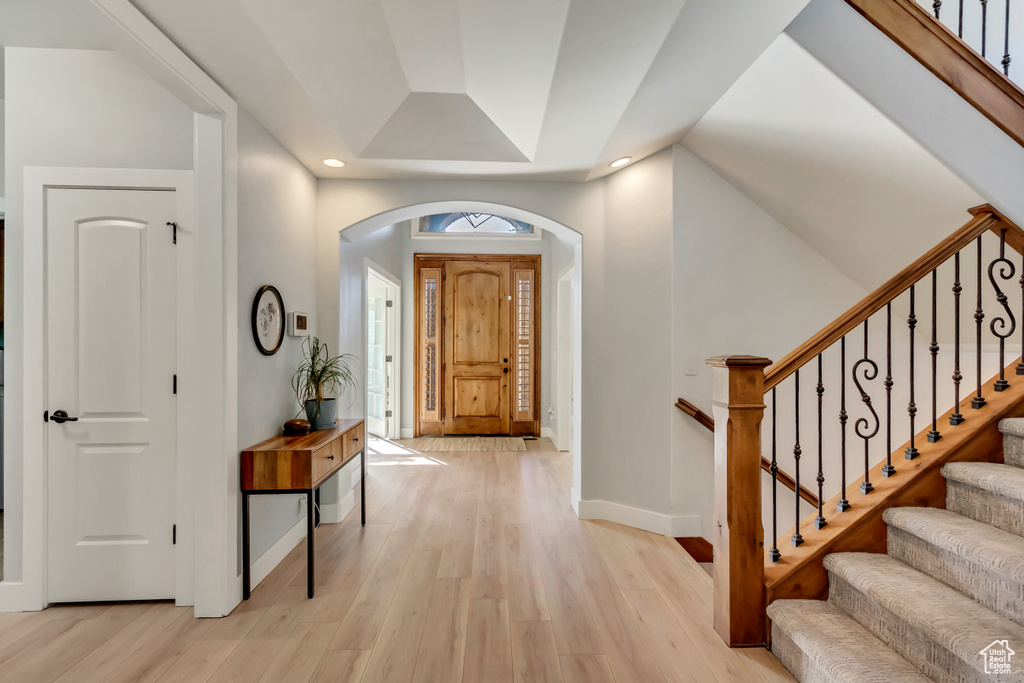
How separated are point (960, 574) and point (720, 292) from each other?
1.94m

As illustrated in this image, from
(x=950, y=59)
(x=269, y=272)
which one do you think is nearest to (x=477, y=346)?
(x=269, y=272)

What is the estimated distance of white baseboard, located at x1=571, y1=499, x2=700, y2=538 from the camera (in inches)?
130

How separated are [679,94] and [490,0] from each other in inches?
42.2

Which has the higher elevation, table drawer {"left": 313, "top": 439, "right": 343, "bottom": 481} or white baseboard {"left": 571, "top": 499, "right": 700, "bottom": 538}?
table drawer {"left": 313, "top": 439, "right": 343, "bottom": 481}

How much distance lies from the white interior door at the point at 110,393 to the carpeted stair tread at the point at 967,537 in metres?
3.14

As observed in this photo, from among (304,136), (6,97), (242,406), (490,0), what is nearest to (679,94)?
(490,0)

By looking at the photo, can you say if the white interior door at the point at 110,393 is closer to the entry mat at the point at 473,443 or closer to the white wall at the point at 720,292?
the white wall at the point at 720,292

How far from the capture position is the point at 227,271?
2373 mm

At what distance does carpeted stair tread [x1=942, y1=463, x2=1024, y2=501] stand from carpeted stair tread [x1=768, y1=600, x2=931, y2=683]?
66 centimetres

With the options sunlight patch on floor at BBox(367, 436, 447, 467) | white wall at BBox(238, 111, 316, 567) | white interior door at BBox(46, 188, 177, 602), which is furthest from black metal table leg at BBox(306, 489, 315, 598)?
sunlight patch on floor at BBox(367, 436, 447, 467)

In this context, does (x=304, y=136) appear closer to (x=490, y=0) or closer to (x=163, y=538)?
(x=490, y=0)

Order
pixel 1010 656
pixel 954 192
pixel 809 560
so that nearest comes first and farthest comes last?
1. pixel 1010 656
2. pixel 809 560
3. pixel 954 192

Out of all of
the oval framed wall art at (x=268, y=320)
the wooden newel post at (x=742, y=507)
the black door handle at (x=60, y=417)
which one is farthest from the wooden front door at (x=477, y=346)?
Answer: the wooden newel post at (x=742, y=507)

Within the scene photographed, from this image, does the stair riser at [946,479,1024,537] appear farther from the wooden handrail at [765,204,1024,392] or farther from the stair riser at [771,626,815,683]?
the stair riser at [771,626,815,683]
